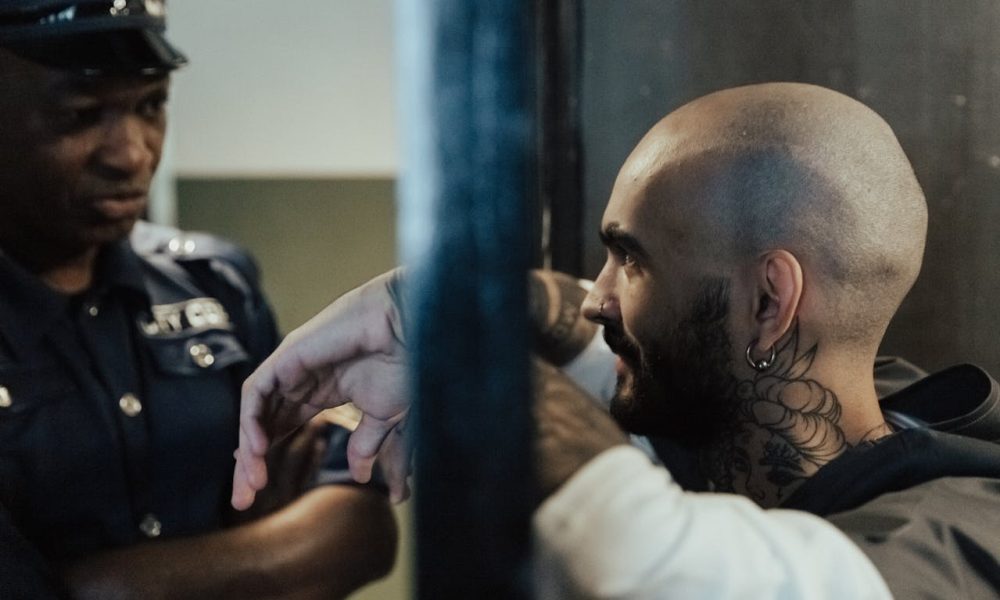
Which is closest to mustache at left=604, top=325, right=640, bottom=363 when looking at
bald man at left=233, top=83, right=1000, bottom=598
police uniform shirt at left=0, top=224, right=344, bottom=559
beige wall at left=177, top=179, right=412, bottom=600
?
bald man at left=233, top=83, right=1000, bottom=598

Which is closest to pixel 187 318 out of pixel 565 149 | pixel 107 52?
pixel 107 52

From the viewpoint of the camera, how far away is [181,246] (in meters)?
1.62

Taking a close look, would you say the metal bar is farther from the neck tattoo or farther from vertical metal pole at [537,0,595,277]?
the neck tattoo

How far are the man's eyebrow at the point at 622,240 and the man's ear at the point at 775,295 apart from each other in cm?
9

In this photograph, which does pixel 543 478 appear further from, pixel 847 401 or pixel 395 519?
pixel 395 519

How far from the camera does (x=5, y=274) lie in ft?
4.41

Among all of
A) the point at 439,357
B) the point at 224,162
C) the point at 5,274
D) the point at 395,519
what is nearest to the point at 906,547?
the point at 439,357

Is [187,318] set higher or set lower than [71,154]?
lower

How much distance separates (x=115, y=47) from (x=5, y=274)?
→ 0.90 ft

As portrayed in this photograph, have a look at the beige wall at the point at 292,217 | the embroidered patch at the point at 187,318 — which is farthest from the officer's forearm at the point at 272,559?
the beige wall at the point at 292,217

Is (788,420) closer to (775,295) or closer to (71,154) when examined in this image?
(775,295)

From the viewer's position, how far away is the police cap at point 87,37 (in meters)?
1.27

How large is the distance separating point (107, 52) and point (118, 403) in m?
0.38

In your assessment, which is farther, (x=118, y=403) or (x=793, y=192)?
(x=118, y=403)
